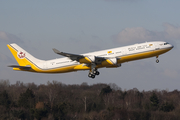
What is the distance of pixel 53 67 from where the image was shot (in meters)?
57.7

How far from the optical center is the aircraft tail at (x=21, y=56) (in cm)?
6072

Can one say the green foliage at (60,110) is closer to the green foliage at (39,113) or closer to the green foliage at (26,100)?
the green foliage at (39,113)

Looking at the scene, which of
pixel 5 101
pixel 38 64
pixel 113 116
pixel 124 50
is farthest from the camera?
pixel 5 101

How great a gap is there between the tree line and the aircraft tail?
79.4ft

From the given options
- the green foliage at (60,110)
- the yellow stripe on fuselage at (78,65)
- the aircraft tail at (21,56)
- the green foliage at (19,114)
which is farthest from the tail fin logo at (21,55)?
the green foliage at (60,110)

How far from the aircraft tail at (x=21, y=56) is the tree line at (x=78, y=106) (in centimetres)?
2420

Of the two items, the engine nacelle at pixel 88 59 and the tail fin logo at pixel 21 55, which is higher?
the tail fin logo at pixel 21 55

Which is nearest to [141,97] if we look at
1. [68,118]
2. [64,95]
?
[64,95]

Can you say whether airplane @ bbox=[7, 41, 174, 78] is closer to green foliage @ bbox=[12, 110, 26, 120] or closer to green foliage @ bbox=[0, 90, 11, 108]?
green foliage @ bbox=[12, 110, 26, 120]

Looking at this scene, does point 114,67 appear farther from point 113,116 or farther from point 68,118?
point 68,118

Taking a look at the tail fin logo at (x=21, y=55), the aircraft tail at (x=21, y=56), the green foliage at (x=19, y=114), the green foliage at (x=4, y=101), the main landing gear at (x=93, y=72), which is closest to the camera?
the main landing gear at (x=93, y=72)

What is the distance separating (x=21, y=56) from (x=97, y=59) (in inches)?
665

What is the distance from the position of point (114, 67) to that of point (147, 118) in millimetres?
29588

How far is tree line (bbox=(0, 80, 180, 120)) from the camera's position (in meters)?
82.9
